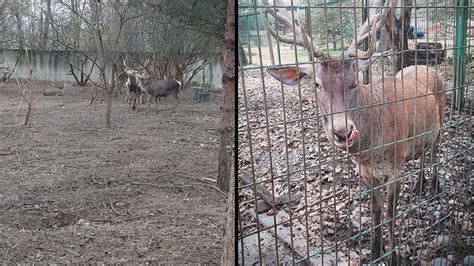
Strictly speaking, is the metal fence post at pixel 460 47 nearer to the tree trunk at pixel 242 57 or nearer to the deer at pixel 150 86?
the tree trunk at pixel 242 57

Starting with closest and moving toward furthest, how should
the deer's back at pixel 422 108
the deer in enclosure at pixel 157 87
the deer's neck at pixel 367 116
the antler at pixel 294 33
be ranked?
the antler at pixel 294 33 → the deer's neck at pixel 367 116 → the deer's back at pixel 422 108 → the deer in enclosure at pixel 157 87

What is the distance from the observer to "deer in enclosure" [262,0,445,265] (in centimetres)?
92

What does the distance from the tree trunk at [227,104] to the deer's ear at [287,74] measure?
52 centimetres

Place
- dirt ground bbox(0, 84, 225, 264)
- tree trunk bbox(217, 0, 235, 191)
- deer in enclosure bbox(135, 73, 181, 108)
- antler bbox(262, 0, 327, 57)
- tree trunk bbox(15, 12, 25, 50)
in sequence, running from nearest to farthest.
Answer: antler bbox(262, 0, 327, 57)
tree trunk bbox(217, 0, 235, 191)
dirt ground bbox(0, 84, 225, 264)
tree trunk bbox(15, 12, 25, 50)
deer in enclosure bbox(135, 73, 181, 108)

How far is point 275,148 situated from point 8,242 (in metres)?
1.91

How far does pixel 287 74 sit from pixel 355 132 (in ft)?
0.72

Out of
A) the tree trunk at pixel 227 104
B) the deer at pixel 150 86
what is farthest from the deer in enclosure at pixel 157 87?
the tree trunk at pixel 227 104

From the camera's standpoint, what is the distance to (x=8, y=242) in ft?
7.56

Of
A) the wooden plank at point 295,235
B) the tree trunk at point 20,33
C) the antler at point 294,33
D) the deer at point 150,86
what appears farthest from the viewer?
the deer at point 150,86

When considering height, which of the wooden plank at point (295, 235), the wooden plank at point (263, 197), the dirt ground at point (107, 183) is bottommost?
the dirt ground at point (107, 183)

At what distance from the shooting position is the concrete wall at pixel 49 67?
285 centimetres

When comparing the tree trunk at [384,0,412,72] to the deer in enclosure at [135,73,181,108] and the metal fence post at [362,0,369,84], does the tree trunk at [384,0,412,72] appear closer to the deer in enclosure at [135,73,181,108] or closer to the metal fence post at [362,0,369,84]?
the metal fence post at [362,0,369,84]

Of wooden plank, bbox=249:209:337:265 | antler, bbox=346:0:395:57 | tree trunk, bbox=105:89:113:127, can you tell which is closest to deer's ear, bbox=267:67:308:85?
antler, bbox=346:0:395:57

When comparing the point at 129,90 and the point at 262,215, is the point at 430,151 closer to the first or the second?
the point at 262,215
